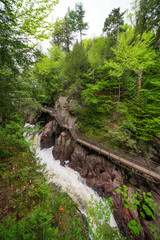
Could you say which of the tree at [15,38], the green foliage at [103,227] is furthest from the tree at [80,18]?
the green foliage at [103,227]

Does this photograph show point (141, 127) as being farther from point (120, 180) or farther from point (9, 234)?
point (9, 234)

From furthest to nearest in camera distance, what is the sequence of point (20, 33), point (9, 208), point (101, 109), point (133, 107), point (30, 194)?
point (101, 109)
point (133, 107)
point (20, 33)
point (30, 194)
point (9, 208)

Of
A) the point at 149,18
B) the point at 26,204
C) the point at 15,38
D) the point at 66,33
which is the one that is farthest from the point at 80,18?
the point at 26,204

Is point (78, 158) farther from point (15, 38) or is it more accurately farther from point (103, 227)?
point (15, 38)

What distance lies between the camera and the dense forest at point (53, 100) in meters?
2.88

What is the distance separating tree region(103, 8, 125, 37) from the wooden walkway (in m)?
17.4

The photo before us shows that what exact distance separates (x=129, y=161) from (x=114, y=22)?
20.7 metres

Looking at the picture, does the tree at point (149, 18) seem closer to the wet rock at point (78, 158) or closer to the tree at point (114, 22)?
the tree at point (114, 22)

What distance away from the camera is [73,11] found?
1756cm

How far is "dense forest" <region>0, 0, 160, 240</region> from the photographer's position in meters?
2.88

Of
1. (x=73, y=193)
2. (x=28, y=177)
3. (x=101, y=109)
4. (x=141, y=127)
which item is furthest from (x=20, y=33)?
(x=73, y=193)

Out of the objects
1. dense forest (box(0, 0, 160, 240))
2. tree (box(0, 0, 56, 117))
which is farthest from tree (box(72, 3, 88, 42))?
tree (box(0, 0, 56, 117))

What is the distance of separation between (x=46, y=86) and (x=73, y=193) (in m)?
14.5

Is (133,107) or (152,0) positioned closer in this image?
(133,107)
